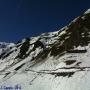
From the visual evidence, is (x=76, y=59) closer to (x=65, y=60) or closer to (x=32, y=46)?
(x=65, y=60)

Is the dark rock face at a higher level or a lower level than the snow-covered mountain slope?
higher

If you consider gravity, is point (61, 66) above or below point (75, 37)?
below

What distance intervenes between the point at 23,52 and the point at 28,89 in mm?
35426

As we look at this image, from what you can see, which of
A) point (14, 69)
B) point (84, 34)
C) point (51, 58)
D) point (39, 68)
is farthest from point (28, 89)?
point (84, 34)

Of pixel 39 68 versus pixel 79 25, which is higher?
pixel 79 25

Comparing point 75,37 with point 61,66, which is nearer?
point 61,66

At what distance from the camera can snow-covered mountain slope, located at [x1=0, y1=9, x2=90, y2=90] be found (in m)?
47.8

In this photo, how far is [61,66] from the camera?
53.8m

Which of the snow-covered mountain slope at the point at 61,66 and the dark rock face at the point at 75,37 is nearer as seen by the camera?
the snow-covered mountain slope at the point at 61,66

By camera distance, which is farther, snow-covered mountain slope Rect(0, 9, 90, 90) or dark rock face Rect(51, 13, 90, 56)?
dark rock face Rect(51, 13, 90, 56)

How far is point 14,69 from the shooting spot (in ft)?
224

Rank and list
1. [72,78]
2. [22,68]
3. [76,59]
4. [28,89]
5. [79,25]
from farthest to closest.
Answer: [79,25]
[22,68]
[76,59]
[28,89]
[72,78]

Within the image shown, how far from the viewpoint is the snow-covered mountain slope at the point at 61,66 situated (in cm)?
4783

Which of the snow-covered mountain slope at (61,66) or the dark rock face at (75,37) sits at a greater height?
the dark rock face at (75,37)
